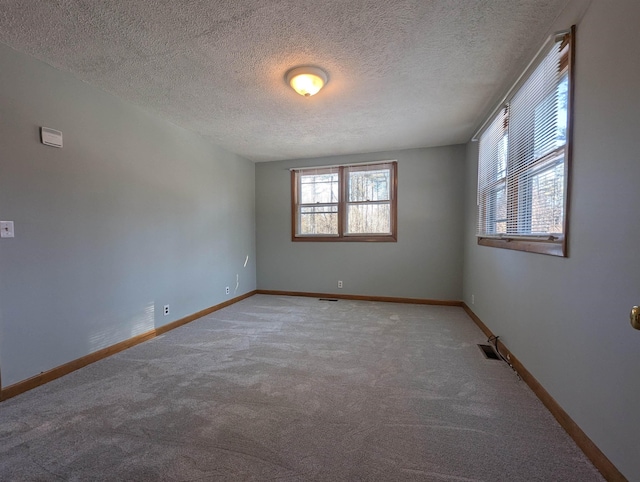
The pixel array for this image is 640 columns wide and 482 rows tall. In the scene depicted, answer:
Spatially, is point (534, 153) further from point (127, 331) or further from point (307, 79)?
point (127, 331)

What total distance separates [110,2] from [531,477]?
3.22 metres

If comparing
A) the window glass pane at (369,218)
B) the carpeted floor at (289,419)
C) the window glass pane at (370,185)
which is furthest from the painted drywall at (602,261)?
the window glass pane at (370,185)

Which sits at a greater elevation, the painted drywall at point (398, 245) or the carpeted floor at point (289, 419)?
the painted drywall at point (398, 245)

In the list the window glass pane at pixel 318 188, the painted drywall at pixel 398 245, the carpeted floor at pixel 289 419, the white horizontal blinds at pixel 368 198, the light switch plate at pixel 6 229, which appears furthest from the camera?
the window glass pane at pixel 318 188

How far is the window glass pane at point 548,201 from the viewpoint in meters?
1.69

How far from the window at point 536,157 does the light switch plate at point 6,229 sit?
3555mm

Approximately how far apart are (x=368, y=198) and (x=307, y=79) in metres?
2.63

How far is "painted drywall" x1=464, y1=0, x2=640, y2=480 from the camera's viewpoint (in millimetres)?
1147

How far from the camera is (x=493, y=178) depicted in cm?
294

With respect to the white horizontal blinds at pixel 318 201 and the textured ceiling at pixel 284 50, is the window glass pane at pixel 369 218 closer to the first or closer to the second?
the white horizontal blinds at pixel 318 201

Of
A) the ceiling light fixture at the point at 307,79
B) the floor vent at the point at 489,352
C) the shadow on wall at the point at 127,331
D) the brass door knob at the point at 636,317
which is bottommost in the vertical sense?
the floor vent at the point at 489,352

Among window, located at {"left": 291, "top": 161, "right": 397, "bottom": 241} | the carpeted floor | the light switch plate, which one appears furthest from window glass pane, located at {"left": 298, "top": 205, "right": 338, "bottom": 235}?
the light switch plate

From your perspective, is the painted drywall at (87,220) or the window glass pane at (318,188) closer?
the painted drywall at (87,220)

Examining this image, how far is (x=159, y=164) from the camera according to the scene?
3.12m
